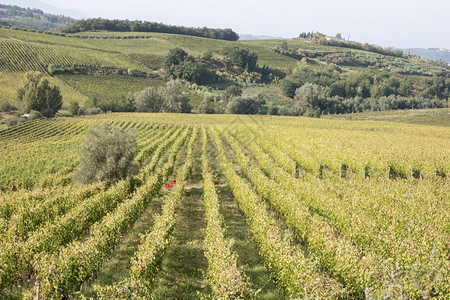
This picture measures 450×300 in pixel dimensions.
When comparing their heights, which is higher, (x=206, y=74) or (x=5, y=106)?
(x=206, y=74)

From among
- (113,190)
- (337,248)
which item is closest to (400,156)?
(337,248)

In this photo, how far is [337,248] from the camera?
10.9 m

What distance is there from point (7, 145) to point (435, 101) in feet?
452

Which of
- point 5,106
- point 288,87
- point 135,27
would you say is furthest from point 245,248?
point 135,27

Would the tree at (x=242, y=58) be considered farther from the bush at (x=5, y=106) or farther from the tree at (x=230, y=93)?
the bush at (x=5, y=106)

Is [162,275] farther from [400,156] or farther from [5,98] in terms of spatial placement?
[5,98]

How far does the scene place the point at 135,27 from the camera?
171750mm

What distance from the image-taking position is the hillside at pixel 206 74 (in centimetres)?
9638

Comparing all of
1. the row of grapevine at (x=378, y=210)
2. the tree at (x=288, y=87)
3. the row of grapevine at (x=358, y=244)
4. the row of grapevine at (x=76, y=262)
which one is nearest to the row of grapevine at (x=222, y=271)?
the row of grapevine at (x=76, y=262)

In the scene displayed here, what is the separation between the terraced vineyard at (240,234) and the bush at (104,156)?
5.64 feet

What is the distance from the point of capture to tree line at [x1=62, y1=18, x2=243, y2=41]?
161500mm

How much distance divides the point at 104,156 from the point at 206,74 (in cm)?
10452

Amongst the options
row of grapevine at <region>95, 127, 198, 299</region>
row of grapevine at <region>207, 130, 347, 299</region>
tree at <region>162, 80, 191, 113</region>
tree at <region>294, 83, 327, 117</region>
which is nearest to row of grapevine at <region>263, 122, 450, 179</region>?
row of grapevine at <region>207, 130, 347, 299</region>

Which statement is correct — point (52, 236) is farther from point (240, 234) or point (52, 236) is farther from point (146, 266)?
point (240, 234)
